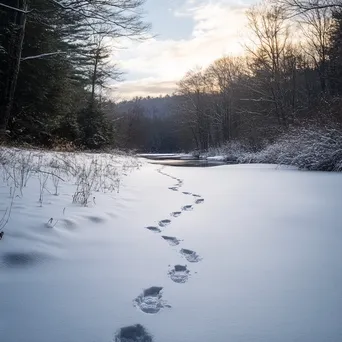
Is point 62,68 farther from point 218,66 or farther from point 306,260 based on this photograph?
point 218,66

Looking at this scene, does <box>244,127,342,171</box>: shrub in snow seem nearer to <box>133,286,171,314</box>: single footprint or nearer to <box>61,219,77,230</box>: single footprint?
<box>61,219,77,230</box>: single footprint

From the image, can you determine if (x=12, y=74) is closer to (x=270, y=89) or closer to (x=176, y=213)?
(x=176, y=213)

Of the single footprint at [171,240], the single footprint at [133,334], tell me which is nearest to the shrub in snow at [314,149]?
the single footprint at [171,240]

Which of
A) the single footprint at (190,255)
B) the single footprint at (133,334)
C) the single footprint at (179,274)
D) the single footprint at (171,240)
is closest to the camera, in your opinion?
the single footprint at (133,334)

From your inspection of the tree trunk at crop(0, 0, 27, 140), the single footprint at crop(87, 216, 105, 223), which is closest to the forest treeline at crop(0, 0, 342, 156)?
the tree trunk at crop(0, 0, 27, 140)

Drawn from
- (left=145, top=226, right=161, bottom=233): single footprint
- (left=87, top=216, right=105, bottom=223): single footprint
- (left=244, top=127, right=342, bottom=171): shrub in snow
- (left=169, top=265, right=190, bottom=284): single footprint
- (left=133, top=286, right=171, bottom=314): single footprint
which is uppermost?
(left=244, top=127, right=342, bottom=171): shrub in snow

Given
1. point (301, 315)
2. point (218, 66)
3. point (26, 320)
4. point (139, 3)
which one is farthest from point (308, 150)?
point (218, 66)

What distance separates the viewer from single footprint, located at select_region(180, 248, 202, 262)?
1875 mm

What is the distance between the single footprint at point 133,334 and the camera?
1106 mm

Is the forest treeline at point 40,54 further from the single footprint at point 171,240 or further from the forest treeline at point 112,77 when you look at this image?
the single footprint at point 171,240

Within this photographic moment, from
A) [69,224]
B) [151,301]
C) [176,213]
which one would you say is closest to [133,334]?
[151,301]

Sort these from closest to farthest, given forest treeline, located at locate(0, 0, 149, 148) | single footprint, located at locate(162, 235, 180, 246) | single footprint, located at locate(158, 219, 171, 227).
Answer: single footprint, located at locate(162, 235, 180, 246) → single footprint, located at locate(158, 219, 171, 227) → forest treeline, located at locate(0, 0, 149, 148)

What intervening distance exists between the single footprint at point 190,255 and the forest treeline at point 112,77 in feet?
23.2

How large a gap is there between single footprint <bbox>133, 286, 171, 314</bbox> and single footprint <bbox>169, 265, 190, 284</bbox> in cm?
15
